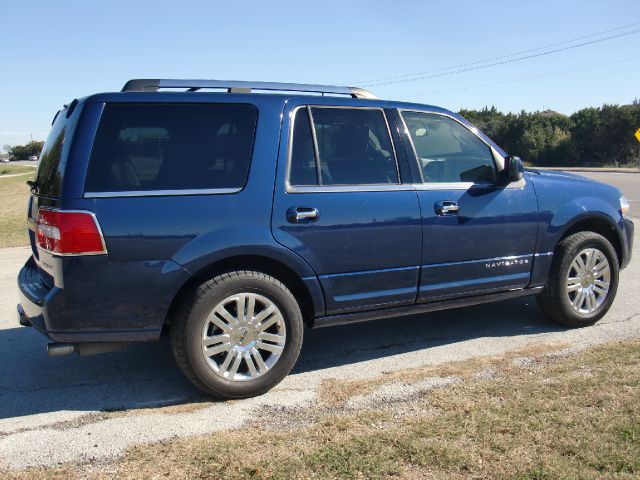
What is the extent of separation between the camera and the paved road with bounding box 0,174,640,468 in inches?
137

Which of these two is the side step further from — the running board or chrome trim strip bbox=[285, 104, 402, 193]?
chrome trim strip bbox=[285, 104, 402, 193]

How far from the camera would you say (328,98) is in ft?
14.3

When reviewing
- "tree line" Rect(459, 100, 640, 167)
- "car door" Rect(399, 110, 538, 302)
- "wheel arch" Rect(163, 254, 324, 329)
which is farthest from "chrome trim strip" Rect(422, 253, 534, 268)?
"tree line" Rect(459, 100, 640, 167)

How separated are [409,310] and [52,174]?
8.57 feet

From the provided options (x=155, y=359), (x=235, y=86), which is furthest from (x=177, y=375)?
(x=235, y=86)

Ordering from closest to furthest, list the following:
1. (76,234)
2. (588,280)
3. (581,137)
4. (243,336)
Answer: (76,234)
(243,336)
(588,280)
(581,137)

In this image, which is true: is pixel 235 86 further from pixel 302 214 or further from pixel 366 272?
pixel 366 272

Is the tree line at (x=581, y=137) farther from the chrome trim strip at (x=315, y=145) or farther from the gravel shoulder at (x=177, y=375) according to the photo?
the chrome trim strip at (x=315, y=145)

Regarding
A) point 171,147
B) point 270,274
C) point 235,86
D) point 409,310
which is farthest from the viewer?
point 409,310

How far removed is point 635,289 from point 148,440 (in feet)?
17.8

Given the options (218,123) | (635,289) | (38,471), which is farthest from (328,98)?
(635,289)

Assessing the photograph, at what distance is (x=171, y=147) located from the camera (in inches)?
149

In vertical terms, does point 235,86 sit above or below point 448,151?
above

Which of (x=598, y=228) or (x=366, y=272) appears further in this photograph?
(x=598, y=228)
